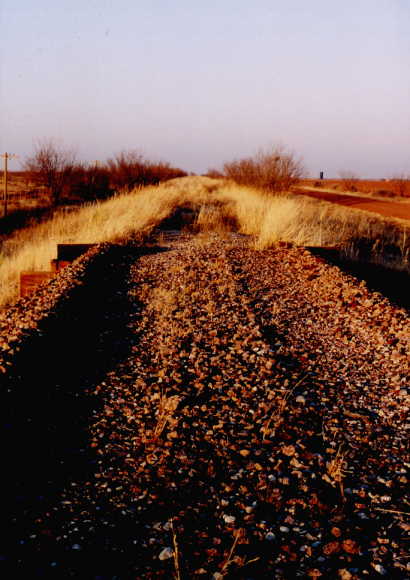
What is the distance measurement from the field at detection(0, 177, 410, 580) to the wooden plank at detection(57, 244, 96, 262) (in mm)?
1897

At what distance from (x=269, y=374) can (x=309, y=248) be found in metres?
4.83

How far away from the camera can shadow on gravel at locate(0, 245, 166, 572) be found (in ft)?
6.82

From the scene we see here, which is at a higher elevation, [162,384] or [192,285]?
[192,285]

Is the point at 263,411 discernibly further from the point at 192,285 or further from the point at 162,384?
the point at 192,285

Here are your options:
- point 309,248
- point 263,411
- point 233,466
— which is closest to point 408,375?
Result: point 263,411

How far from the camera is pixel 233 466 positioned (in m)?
2.30

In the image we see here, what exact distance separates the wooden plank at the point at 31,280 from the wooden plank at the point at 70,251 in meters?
0.67

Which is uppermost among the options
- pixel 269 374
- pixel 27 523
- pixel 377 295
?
pixel 377 295

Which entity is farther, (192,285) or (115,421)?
(192,285)

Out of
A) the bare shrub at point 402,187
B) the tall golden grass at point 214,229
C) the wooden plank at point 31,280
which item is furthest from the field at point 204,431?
the bare shrub at point 402,187

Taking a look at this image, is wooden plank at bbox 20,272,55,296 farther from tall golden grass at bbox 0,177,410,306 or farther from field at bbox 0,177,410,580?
field at bbox 0,177,410,580

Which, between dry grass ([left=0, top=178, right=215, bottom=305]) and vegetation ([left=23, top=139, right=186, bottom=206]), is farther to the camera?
vegetation ([left=23, top=139, right=186, bottom=206])

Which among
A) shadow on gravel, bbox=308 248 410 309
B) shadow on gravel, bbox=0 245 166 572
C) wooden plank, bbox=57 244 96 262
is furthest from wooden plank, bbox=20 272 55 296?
shadow on gravel, bbox=308 248 410 309

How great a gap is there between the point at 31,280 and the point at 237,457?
16.7 ft
